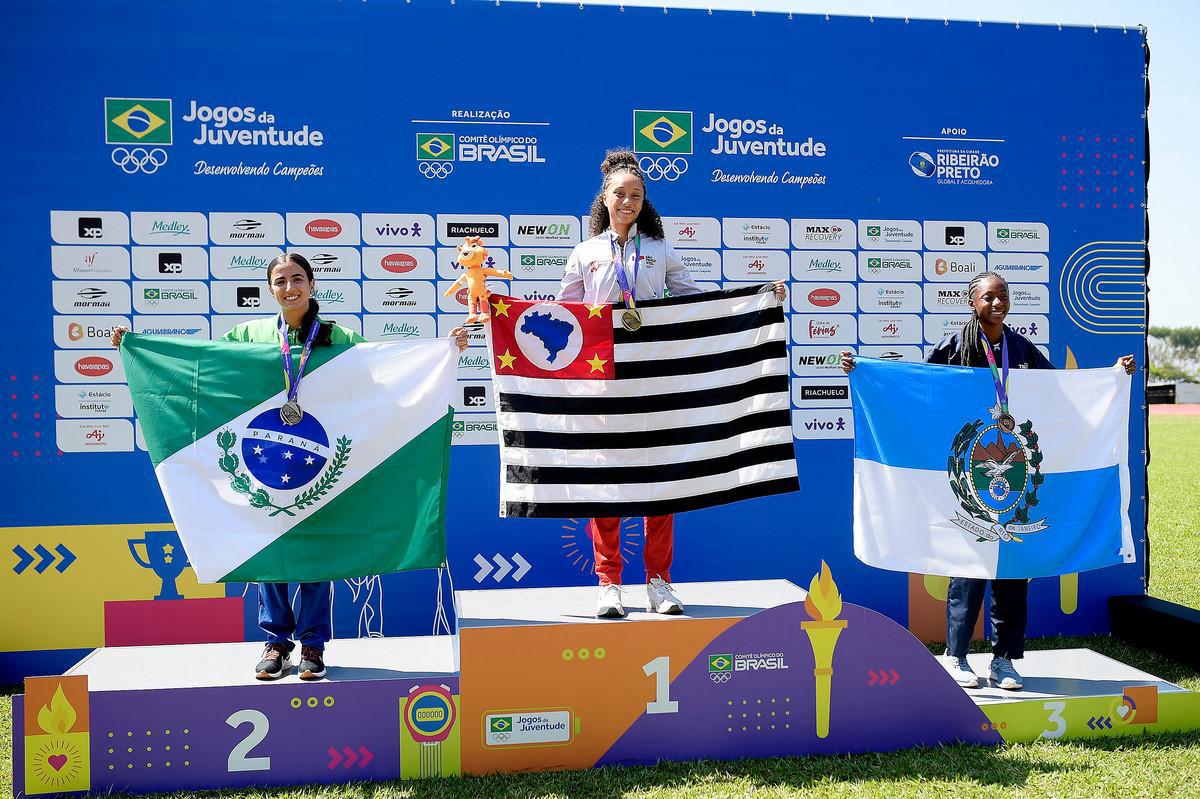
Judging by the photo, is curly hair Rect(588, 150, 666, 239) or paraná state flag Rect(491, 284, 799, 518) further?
curly hair Rect(588, 150, 666, 239)

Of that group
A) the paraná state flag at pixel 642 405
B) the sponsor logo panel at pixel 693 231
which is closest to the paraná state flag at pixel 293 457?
the paraná state flag at pixel 642 405

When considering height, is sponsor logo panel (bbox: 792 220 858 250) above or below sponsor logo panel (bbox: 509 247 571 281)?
above

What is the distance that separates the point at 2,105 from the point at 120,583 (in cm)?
220

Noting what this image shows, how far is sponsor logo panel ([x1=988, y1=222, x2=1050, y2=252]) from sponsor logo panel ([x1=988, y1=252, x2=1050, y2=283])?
3cm

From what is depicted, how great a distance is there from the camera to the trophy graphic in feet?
14.0

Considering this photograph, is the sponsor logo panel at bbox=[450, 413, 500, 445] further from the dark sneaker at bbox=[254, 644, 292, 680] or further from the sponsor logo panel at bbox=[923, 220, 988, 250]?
the sponsor logo panel at bbox=[923, 220, 988, 250]

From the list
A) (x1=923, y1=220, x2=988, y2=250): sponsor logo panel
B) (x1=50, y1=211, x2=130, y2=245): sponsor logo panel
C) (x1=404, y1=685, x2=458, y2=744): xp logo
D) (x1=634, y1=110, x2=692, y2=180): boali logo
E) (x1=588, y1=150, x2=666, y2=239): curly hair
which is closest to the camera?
(x1=404, y1=685, x2=458, y2=744): xp logo

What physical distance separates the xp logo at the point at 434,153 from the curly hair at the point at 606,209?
0.97 meters

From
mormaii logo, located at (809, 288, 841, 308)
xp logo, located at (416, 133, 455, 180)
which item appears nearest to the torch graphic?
mormaii logo, located at (809, 288, 841, 308)

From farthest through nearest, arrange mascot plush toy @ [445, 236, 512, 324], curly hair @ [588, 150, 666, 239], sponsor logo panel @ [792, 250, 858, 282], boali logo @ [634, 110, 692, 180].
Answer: sponsor logo panel @ [792, 250, 858, 282] < boali logo @ [634, 110, 692, 180] < curly hair @ [588, 150, 666, 239] < mascot plush toy @ [445, 236, 512, 324]

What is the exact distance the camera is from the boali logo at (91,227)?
4.19 meters

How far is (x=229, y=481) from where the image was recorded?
10.6ft

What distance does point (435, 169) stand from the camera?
439cm

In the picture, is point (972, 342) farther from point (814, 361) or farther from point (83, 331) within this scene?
point (83, 331)
